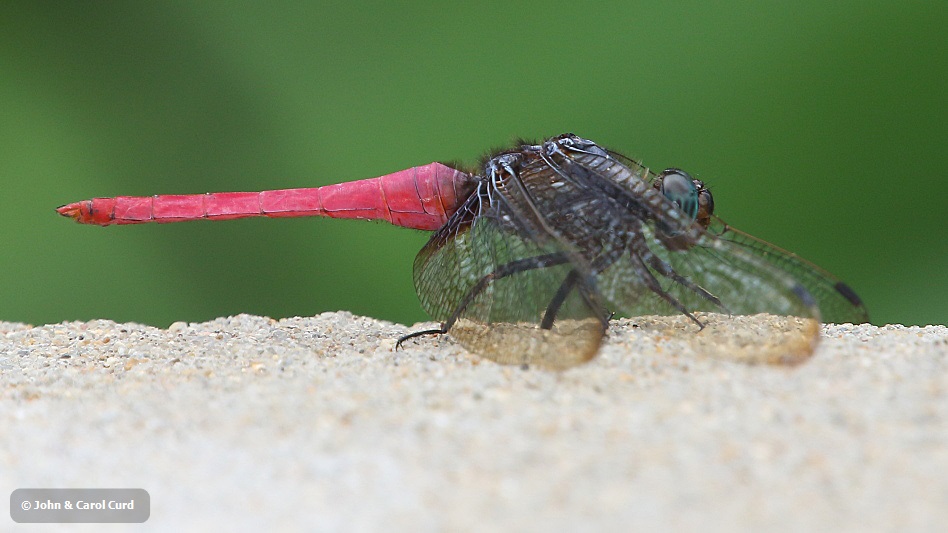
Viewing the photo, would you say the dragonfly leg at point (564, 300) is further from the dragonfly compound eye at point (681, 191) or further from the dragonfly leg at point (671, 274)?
the dragonfly compound eye at point (681, 191)

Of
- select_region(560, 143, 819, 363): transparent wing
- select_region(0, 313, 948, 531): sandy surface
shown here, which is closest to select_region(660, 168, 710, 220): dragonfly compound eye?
select_region(560, 143, 819, 363): transparent wing

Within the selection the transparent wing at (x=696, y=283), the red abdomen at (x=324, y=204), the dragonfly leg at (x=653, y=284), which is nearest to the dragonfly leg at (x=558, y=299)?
the transparent wing at (x=696, y=283)

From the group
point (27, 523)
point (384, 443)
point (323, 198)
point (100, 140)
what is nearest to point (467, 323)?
point (323, 198)

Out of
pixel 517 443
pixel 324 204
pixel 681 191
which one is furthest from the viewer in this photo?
pixel 324 204

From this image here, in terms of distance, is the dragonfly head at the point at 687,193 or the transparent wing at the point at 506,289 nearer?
the transparent wing at the point at 506,289

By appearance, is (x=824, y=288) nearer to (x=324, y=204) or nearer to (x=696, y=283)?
(x=696, y=283)

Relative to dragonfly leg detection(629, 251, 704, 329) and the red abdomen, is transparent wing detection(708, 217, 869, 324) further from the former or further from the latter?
the red abdomen

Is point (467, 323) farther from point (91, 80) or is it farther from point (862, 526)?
point (91, 80)

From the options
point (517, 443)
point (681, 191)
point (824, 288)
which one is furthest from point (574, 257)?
point (517, 443)
